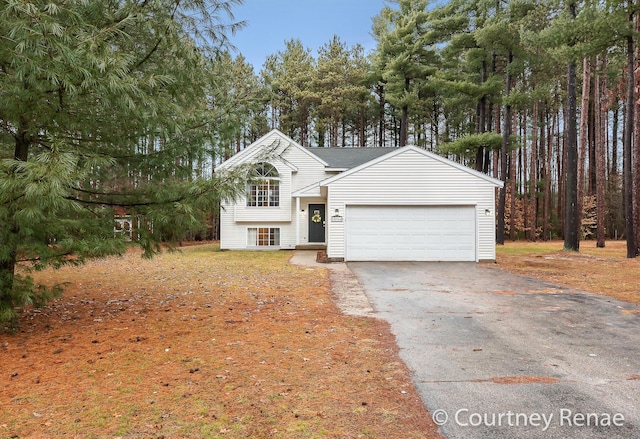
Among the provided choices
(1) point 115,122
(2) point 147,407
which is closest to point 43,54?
(1) point 115,122

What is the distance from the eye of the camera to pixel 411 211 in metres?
12.6

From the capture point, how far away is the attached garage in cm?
1235

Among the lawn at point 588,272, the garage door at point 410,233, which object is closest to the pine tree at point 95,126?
the lawn at point 588,272

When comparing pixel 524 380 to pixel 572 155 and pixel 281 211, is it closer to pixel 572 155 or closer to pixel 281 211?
pixel 281 211

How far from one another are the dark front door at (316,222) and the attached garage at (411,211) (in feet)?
16.2

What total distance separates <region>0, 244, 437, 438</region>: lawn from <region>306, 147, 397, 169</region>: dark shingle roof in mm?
12440

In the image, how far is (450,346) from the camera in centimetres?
407

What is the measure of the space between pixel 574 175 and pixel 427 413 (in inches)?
670

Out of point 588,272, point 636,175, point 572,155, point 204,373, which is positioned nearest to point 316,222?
point 588,272

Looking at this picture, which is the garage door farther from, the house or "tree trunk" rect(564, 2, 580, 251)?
"tree trunk" rect(564, 2, 580, 251)

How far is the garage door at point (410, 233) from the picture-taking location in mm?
12445

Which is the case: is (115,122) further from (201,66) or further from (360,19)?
(360,19)

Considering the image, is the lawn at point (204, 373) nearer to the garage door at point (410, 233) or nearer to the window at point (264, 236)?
the garage door at point (410, 233)

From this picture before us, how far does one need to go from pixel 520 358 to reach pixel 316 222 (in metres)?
14.2
